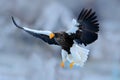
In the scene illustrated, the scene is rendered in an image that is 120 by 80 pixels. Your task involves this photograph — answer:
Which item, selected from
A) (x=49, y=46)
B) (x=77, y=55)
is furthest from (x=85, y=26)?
(x=49, y=46)

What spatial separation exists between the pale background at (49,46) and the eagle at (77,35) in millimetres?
532

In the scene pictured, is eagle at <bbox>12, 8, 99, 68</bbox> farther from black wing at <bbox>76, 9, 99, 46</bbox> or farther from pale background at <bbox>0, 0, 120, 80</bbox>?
pale background at <bbox>0, 0, 120, 80</bbox>

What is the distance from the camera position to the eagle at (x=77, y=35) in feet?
4.42

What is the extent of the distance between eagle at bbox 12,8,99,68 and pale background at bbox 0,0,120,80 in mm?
532

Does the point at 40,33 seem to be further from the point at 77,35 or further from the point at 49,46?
the point at 49,46

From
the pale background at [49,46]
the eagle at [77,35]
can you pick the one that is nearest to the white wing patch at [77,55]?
the eagle at [77,35]

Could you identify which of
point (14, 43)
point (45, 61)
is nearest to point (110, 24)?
point (45, 61)

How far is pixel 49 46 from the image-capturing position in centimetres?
202

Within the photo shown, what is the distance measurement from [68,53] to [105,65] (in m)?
0.61

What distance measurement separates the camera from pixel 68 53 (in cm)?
142

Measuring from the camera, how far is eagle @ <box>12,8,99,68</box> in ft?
4.42

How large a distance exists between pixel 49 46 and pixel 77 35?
0.66m

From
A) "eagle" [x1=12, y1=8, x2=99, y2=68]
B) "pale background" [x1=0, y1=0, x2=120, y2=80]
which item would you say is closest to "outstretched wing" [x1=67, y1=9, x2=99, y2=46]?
"eagle" [x1=12, y1=8, x2=99, y2=68]

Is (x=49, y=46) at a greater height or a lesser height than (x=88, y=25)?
greater
